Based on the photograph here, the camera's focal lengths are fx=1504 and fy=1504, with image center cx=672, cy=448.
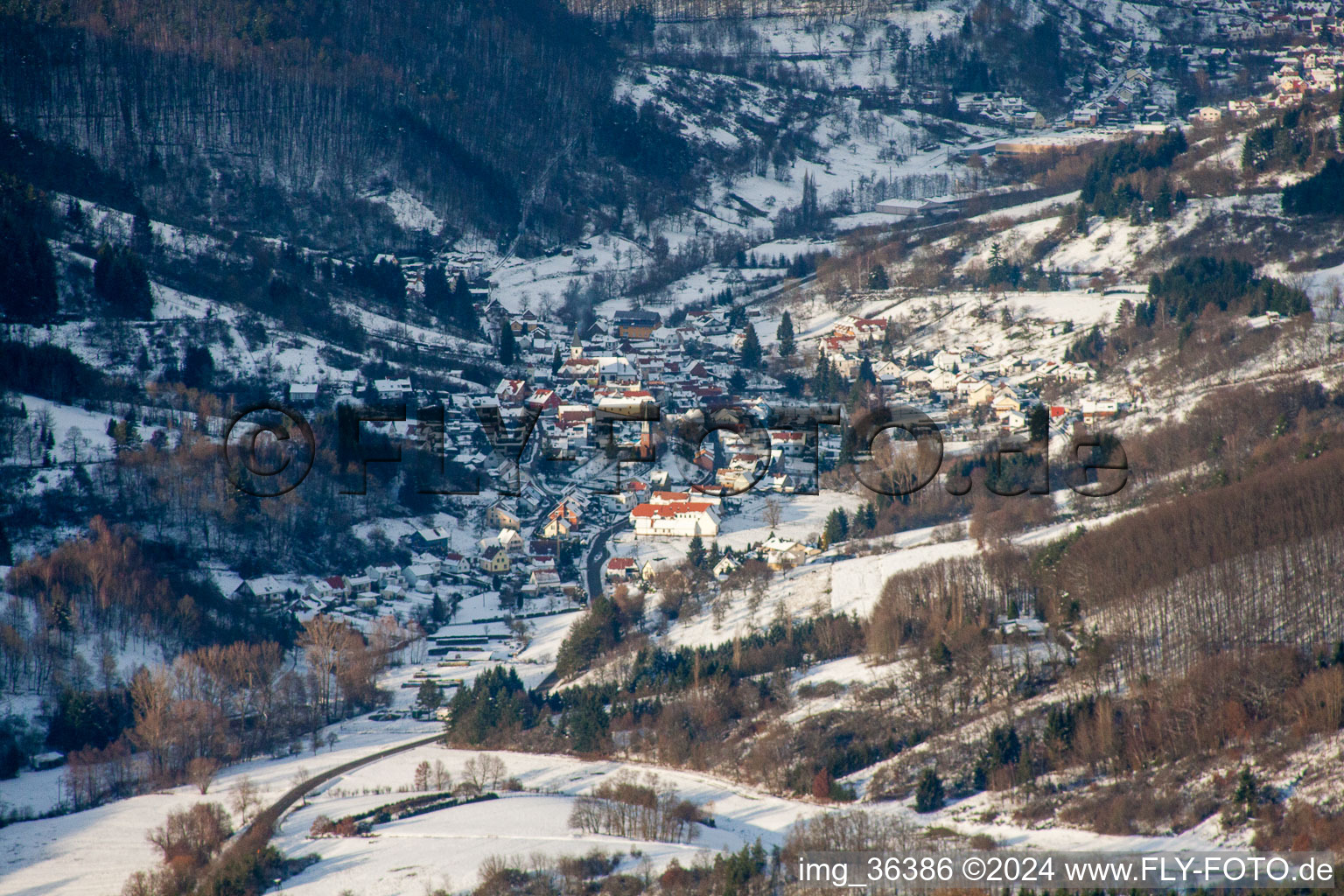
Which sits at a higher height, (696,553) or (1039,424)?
(1039,424)

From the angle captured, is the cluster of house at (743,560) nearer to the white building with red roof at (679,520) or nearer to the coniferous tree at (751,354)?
the white building with red roof at (679,520)

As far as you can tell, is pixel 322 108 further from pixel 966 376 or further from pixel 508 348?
pixel 966 376

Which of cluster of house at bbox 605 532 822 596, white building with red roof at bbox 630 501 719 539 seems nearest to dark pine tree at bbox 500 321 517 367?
white building with red roof at bbox 630 501 719 539

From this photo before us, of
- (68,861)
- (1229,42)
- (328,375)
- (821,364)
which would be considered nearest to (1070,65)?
(1229,42)

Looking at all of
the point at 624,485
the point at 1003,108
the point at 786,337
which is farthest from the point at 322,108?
the point at 1003,108

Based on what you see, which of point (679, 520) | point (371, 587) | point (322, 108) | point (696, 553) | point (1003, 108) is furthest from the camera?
point (1003, 108)

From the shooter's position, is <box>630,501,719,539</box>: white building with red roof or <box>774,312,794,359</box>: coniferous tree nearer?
<box>630,501,719,539</box>: white building with red roof

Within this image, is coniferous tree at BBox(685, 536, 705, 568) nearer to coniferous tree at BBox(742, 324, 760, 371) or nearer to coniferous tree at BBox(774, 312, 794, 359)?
coniferous tree at BBox(742, 324, 760, 371)
